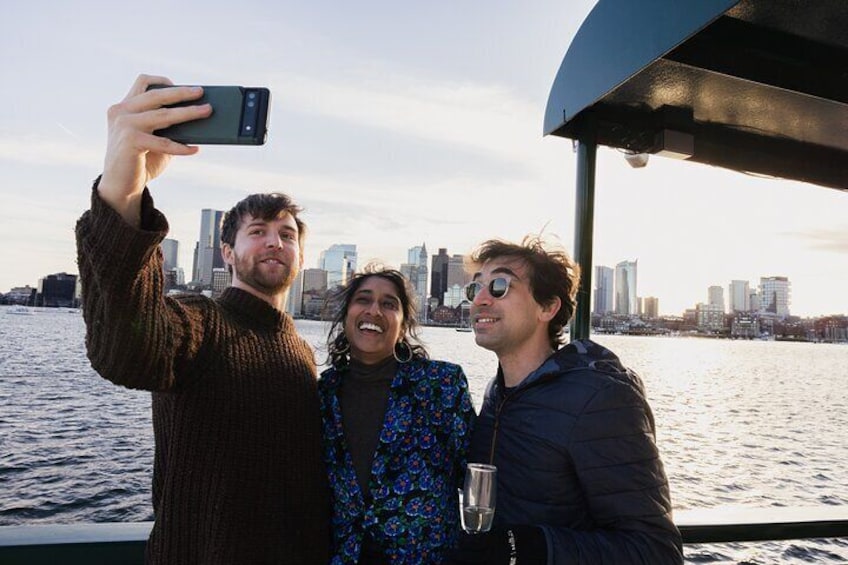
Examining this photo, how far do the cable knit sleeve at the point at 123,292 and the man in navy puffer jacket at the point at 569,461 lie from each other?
1.07 meters

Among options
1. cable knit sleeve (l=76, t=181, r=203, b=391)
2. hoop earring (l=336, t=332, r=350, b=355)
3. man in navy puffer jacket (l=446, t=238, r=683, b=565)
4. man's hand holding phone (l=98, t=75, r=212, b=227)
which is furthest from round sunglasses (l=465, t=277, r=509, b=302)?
man's hand holding phone (l=98, t=75, r=212, b=227)

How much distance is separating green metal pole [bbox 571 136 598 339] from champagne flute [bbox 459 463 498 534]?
43.6 inches

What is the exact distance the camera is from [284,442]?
1881mm

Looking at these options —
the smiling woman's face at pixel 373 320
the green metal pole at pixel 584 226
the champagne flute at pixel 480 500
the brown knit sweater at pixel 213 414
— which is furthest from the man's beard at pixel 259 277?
the green metal pole at pixel 584 226

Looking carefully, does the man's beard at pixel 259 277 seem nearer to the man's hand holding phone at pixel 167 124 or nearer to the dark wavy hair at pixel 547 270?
the man's hand holding phone at pixel 167 124

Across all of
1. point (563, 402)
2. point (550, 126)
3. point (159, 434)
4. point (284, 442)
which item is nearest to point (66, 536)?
point (159, 434)

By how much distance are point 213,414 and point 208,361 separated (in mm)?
167

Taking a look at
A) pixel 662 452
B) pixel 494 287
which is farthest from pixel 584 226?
pixel 662 452

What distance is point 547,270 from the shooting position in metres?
2.50

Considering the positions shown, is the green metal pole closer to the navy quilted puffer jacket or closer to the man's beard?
the navy quilted puffer jacket

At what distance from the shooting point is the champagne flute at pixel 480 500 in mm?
1716

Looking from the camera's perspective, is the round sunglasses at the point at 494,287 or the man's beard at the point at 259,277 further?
the round sunglasses at the point at 494,287

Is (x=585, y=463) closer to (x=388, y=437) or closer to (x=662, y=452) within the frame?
(x=388, y=437)

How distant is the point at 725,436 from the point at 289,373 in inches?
968
